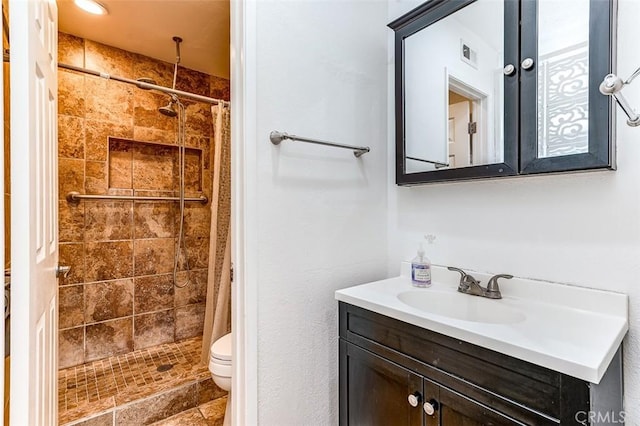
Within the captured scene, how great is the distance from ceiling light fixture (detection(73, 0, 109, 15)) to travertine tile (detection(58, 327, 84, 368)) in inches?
80.9

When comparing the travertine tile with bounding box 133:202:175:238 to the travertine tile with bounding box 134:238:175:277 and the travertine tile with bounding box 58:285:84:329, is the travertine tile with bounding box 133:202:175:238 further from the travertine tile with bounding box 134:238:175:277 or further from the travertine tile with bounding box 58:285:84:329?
the travertine tile with bounding box 58:285:84:329

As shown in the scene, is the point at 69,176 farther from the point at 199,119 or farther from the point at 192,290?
the point at 192,290

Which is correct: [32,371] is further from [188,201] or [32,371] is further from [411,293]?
[188,201]

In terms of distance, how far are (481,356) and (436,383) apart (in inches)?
6.8

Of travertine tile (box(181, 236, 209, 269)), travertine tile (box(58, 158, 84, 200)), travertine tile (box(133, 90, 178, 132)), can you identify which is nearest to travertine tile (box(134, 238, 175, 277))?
travertine tile (box(181, 236, 209, 269))

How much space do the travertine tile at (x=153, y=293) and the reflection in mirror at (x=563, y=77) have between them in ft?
8.54

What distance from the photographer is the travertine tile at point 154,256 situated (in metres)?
2.43

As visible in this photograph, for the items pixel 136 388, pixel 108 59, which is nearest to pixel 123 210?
pixel 108 59

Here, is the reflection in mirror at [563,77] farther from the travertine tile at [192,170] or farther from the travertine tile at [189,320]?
the travertine tile at [189,320]

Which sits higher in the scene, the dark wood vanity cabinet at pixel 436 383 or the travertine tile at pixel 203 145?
the travertine tile at pixel 203 145

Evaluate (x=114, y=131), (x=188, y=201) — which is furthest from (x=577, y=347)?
(x=114, y=131)

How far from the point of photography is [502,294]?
4.02 feet

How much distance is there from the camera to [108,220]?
7.56ft

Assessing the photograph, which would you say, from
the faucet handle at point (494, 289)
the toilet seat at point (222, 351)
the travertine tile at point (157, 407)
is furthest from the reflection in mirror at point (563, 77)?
the travertine tile at point (157, 407)
